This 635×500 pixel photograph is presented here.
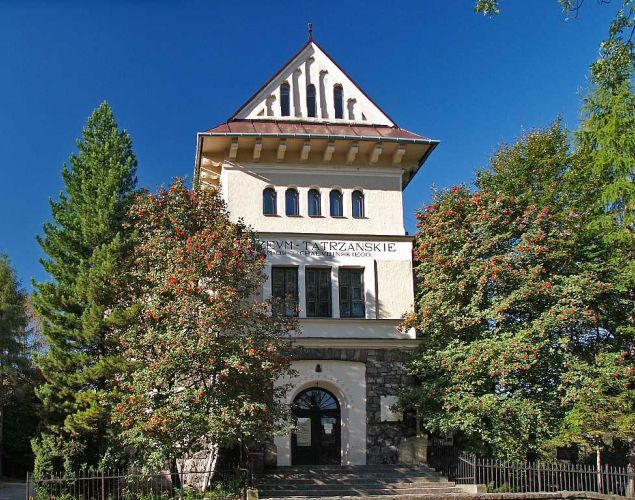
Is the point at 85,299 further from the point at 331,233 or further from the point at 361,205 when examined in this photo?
the point at 361,205

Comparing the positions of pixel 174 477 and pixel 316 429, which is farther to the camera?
pixel 316 429

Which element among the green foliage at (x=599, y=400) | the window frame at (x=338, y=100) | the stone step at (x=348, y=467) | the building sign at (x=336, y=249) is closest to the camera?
the green foliage at (x=599, y=400)

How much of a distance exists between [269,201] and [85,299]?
702 cm

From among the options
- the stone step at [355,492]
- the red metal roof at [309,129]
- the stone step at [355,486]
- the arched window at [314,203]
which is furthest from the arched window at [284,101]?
the stone step at [355,492]

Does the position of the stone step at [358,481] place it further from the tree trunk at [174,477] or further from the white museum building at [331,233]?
the tree trunk at [174,477]

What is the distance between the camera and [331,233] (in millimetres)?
24812

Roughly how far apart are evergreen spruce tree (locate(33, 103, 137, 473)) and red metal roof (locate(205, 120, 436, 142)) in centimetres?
353

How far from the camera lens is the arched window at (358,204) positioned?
83.3 feet

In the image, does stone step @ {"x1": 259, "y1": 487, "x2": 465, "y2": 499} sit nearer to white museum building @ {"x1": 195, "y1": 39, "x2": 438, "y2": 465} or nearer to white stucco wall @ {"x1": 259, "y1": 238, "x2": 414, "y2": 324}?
white museum building @ {"x1": 195, "y1": 39, "x2": 438, "y2": 465}

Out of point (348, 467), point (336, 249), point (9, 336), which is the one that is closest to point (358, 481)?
point (348, 467)

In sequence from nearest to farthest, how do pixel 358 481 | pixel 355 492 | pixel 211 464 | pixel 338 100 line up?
pixel 355 492
pixel 211 464
pixel 358 481
pixel 338 100

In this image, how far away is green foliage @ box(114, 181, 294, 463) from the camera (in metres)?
18.0

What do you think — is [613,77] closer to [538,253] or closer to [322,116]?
[538,253]

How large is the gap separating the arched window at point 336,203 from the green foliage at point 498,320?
3.22 m
